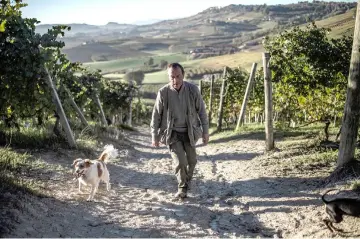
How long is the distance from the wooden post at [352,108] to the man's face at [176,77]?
3.11 metres

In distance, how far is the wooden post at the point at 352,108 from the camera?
6859 millimetres

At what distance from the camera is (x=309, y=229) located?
211 inches

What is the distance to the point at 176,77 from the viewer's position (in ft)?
21.6

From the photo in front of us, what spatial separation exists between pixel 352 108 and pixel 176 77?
325cm

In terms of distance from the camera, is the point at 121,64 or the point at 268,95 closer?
the point at 268,95

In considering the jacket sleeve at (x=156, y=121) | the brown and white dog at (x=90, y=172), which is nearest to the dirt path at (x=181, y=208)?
the brown and white dog at (x=90, y=172)

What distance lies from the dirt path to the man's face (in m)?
2.17

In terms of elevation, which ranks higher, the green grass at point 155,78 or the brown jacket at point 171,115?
the brown jacket at point 171,115

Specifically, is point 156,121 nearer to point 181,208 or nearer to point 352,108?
point 181,208

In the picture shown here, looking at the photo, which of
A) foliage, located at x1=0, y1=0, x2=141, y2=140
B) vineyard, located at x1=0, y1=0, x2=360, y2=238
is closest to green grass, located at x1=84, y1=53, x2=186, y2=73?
vineyard, located at x1=0, y1=0, x2=360, y2=238

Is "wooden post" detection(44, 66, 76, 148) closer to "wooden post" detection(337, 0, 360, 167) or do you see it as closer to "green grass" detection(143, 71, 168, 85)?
"wooden post" detection(337, 0, 360, 167)

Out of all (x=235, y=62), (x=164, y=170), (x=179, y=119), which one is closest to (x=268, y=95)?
(x=164, y=170)

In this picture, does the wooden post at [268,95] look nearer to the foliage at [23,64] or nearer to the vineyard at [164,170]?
the vineyard at [164,170]

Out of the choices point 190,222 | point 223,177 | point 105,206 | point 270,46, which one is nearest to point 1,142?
point 105,206
